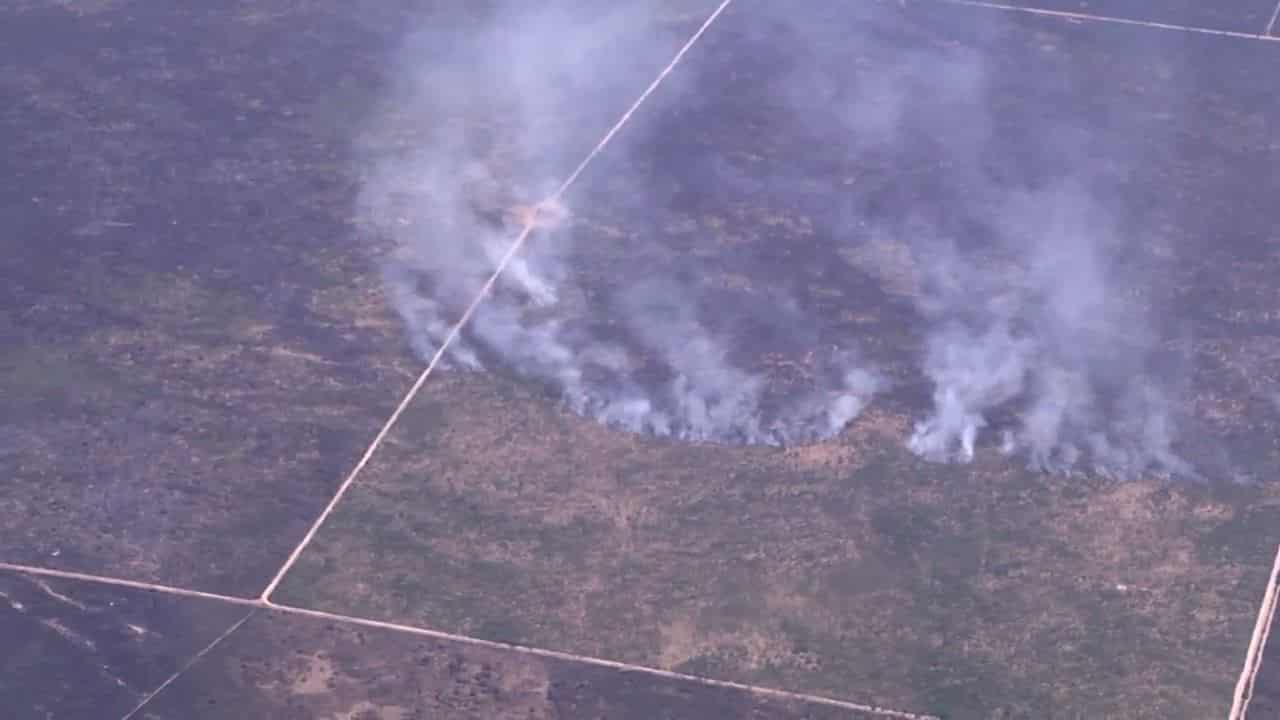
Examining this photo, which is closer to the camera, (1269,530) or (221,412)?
(1269,530)

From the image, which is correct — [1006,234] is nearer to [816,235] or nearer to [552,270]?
[816,235]

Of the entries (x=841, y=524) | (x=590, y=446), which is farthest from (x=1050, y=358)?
(x=590, y=446)

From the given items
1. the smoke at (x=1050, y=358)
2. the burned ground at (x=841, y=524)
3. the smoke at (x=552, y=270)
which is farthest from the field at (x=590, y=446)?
the smoke at (x=1050, y=358)

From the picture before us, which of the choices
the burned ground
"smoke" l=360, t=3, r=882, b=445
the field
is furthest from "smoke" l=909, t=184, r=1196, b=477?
"smoke" l=360, t=3, r=882, b=445

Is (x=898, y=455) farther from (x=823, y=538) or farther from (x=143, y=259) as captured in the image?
(x=143, y=259)

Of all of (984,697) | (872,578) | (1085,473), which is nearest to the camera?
(984,697)

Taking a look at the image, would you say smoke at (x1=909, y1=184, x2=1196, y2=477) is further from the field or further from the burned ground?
the field

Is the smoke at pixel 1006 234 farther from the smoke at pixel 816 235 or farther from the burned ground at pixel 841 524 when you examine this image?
the burned ground at pixel 841 524

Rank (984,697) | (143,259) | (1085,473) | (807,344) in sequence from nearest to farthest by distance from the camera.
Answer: (984,697), (1085,473), (807,344), (143,259)

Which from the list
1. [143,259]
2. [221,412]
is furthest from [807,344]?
[143,259]
